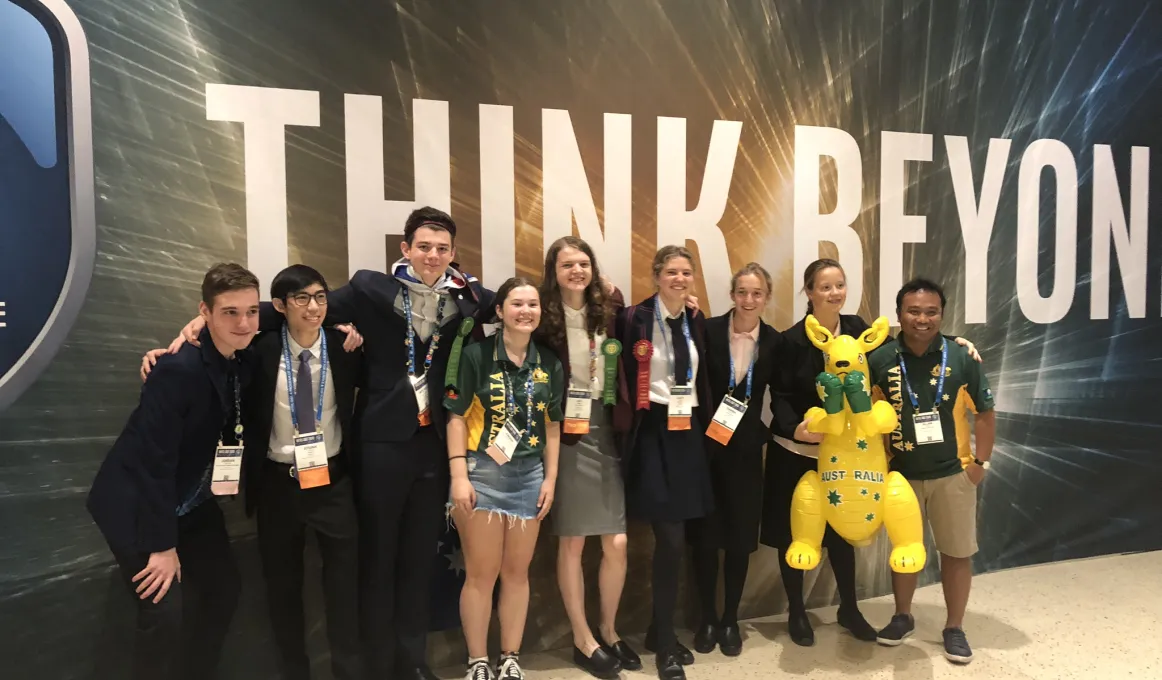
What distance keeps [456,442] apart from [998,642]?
259 centimetres

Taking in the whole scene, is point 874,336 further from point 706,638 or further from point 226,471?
point 226,471

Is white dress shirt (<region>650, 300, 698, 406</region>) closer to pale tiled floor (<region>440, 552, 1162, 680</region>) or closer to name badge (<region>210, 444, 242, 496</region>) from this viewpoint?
pale tiled floor (<region>440, 552, 1162, 680</region>)

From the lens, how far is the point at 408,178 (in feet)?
9.02

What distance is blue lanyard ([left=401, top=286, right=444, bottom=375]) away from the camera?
2.35 metres

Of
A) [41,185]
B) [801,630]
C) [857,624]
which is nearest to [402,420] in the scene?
[41,185]

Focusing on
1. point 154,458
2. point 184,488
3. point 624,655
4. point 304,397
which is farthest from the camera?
point 624,655

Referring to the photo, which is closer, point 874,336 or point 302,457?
point 302,457

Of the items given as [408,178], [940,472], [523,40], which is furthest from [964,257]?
[408,178]

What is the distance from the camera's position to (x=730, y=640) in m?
2.84

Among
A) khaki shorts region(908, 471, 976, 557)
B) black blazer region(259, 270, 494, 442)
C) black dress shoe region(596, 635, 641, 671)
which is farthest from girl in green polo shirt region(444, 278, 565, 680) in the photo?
khaki shorts region(908, 471, 976, 557)

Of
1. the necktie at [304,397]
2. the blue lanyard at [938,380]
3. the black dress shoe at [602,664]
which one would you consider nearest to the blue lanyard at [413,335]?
the necktie at [304,397]

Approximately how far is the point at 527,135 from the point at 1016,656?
3072 mm

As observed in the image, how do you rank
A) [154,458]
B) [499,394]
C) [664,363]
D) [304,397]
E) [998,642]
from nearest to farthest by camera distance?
[154,458] < [304,397] < [499,394] < [664,363] < [998,642]

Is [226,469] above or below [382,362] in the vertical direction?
below
